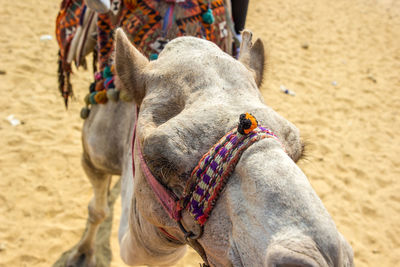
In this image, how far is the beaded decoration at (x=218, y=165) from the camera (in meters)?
1.28

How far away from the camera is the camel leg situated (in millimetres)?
3504

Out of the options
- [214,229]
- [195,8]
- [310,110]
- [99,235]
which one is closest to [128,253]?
[214,229]

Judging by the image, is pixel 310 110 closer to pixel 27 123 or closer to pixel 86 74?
pixel 86 74

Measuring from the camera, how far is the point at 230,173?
1.30 metres

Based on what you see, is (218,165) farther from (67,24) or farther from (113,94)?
(67,24)

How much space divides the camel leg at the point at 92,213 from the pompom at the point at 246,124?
8.15ft

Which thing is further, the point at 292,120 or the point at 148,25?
the point at 292,120

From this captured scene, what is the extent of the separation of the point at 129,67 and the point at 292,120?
5573mm

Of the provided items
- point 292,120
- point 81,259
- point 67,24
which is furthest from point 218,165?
point 292,120

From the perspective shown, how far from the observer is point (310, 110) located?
24.0 ft

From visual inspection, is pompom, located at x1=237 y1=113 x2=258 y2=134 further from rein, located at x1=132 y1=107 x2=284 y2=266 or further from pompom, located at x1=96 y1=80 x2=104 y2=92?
pompom, located at x1=96 y1=80 x2=104 y2=92

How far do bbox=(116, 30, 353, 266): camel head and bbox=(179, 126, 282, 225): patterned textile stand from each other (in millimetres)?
26

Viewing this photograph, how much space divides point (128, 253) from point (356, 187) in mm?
4725

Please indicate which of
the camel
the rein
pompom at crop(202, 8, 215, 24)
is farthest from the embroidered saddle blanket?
the rein
